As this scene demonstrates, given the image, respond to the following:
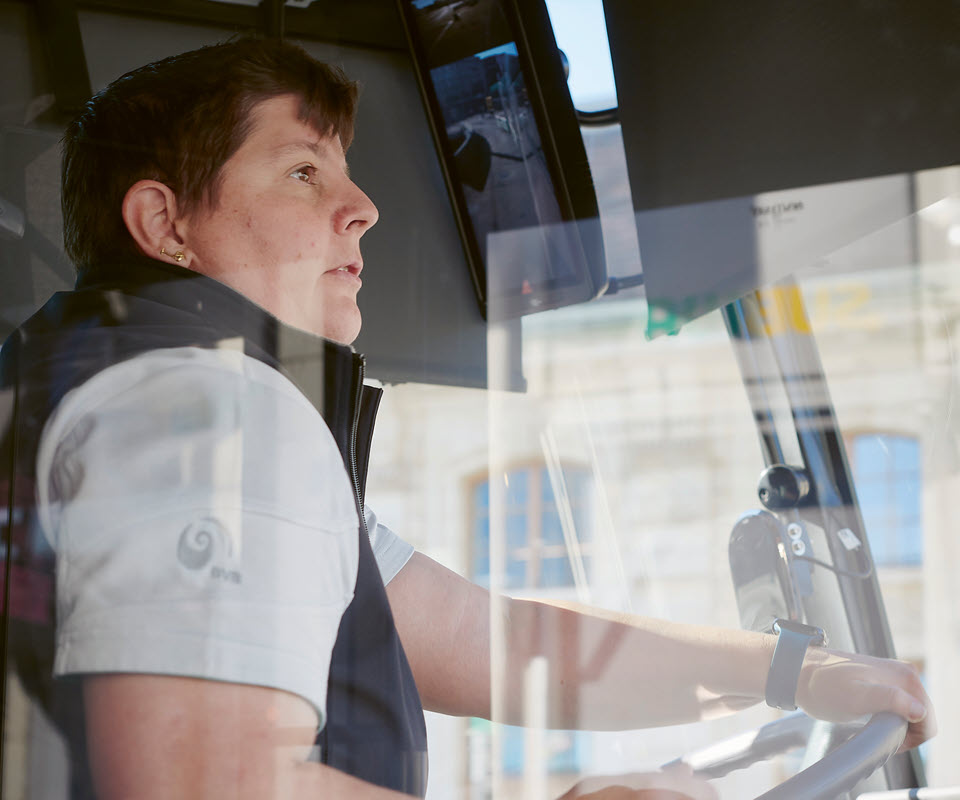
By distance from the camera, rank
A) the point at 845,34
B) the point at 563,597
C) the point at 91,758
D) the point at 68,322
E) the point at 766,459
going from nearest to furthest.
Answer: the point at 91,758
the point at 68,322
the point at 563,597
the point at 845,34
the point at 766,459

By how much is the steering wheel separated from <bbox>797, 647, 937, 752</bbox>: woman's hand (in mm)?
12

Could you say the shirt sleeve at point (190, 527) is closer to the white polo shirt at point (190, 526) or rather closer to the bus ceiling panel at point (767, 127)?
the white polo shirt at point (190, 526)

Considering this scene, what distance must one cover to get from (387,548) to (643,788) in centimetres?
34

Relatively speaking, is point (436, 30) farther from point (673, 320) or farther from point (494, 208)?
point (673, 320)

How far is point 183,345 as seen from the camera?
2.58 feet

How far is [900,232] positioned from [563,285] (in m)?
0.37

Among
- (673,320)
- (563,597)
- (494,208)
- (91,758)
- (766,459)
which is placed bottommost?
(91,758)

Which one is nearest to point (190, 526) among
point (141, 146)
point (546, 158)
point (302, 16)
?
point (141, 146)

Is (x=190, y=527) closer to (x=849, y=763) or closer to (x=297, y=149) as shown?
(x=297, y=149)

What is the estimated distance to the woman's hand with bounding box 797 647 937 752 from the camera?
984 mm

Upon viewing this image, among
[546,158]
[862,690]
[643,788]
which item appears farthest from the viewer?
[546,158]

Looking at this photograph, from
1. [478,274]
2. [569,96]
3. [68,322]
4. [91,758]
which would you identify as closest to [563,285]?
[478,274]

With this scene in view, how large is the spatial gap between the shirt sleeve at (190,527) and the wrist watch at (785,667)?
560 mm

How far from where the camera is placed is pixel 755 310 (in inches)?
47.2
